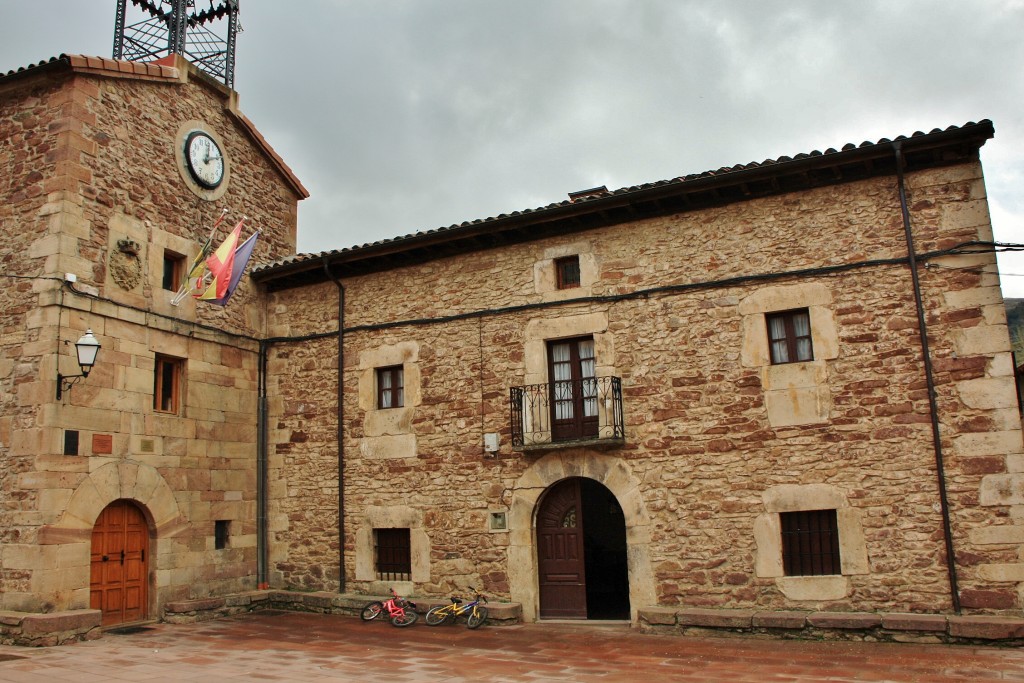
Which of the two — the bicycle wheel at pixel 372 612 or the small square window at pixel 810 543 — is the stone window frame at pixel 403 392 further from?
the small square window at pixel 810 543

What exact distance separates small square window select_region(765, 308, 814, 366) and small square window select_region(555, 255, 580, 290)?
282 centimetres

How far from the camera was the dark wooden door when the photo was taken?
11469 millimetres

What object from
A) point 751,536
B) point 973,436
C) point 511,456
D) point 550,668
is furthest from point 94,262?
point 973,436

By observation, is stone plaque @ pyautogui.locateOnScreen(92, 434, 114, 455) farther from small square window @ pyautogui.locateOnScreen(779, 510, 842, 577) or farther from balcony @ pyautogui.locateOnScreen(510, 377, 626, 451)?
small square window @ pyautogui.locateOnScreen(779, 510, 842, 577)

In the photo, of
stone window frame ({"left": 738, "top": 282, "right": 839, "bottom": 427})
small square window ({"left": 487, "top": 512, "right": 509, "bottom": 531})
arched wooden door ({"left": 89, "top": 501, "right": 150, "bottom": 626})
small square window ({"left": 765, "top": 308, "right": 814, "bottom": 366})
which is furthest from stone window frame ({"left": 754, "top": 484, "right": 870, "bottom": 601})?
arched wooden door ({"left": 89, "top": 501, "right": 150, "bottom": 626})

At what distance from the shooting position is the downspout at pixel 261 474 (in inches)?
536

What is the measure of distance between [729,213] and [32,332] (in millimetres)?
9504

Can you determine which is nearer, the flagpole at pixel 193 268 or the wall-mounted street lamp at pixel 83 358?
the wall-mounted street lamp at pixel 83 358

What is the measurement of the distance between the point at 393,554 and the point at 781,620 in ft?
19.3

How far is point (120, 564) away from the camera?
11523 millimetres

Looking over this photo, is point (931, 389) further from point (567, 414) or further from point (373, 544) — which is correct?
point (373, 544)

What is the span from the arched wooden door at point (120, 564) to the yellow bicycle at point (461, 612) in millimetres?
4250

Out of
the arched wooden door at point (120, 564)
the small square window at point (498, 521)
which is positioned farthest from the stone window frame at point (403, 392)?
the arched wooden door at point (120, 564)

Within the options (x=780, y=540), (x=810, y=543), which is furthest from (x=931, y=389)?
(x=780, y=540)
